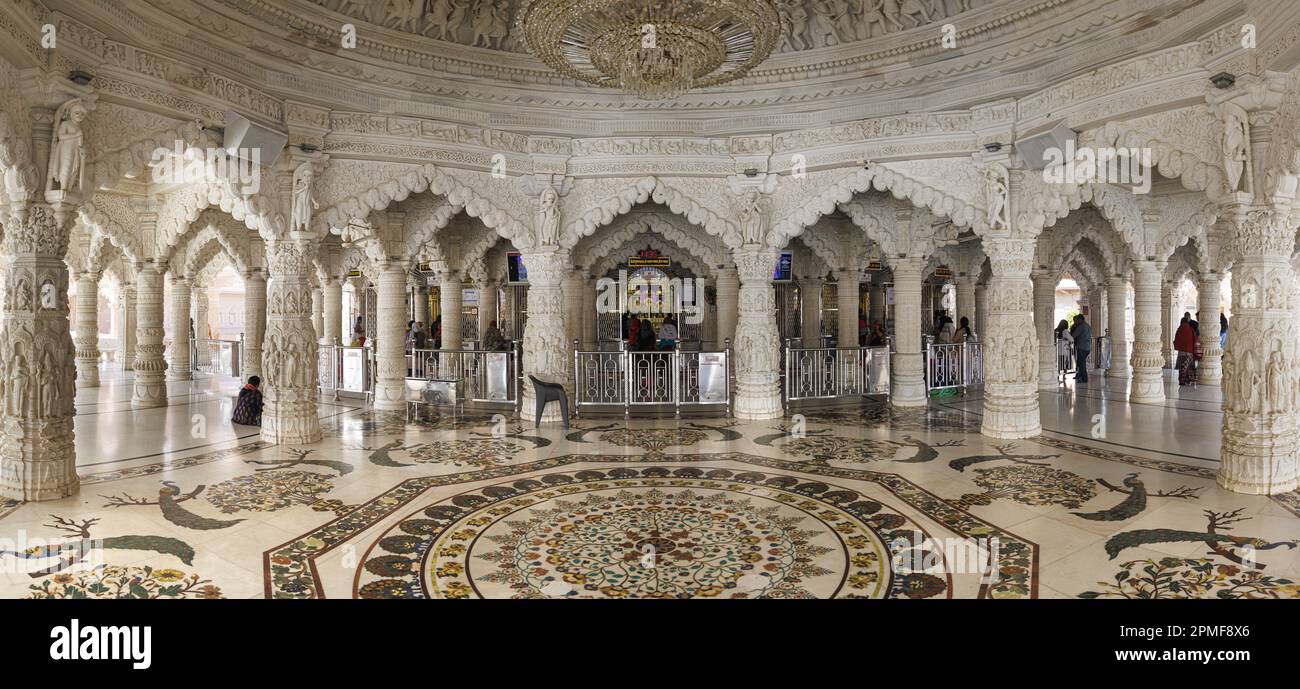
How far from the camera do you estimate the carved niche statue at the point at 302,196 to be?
6168 millimetres

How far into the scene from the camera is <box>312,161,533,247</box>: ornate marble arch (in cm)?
650

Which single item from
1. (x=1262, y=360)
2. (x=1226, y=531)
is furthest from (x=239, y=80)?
(x=1262, y=360)

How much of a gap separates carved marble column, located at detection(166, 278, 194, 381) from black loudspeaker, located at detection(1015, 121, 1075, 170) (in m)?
11.4

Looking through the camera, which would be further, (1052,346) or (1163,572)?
(1052,346)

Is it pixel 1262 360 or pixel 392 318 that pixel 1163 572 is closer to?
pixel 1262 360

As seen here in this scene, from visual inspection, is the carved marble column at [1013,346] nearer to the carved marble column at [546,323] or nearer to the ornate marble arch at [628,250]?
the carved marble column at [546,323]

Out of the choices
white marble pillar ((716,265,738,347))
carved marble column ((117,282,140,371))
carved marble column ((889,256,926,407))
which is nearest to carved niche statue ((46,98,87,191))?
carved marble column ((889,256,926,407))

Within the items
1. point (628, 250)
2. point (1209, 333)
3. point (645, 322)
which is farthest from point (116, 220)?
point (1209, 333)

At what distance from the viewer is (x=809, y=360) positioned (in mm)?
8945

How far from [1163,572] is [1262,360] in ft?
7.99

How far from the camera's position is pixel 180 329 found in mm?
10836

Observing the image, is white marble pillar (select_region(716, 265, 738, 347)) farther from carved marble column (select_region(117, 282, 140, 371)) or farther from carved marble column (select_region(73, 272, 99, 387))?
carved marble column (select_region(117, 282, 140, 371))

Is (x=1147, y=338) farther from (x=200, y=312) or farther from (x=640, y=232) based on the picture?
(x=200, y=312)

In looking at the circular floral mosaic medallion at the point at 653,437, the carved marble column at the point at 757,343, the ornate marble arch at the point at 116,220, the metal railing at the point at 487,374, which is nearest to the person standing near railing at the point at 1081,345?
the carved marble column at the point at 757,343
